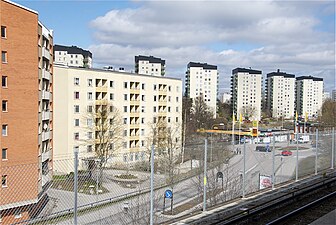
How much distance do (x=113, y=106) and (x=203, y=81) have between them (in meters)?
76.4

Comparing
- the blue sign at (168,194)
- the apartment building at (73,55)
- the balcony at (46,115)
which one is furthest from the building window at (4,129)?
the apartment building at (73,55)

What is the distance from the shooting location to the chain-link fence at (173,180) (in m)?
6.68

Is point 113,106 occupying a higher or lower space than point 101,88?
lower

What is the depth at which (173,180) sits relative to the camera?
27.9ft

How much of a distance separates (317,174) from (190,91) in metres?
106

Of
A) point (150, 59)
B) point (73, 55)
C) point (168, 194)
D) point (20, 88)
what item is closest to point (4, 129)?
point (20, 88)

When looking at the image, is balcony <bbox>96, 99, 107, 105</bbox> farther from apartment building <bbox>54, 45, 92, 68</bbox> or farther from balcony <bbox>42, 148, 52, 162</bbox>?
apartment building <bbox>54, 45, 92, 68</bbox>

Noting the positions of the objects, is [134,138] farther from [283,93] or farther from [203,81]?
[283,93]

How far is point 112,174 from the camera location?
693cm

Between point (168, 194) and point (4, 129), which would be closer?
point (168, 194)

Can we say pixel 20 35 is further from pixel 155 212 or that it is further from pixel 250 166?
pixel 155 212

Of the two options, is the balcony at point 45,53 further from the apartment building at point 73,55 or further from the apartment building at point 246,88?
the apartment building at point 246,88

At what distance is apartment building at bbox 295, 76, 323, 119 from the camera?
14262 centimetres

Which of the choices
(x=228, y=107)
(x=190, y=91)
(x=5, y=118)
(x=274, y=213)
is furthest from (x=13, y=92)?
(x=228, y=107)
